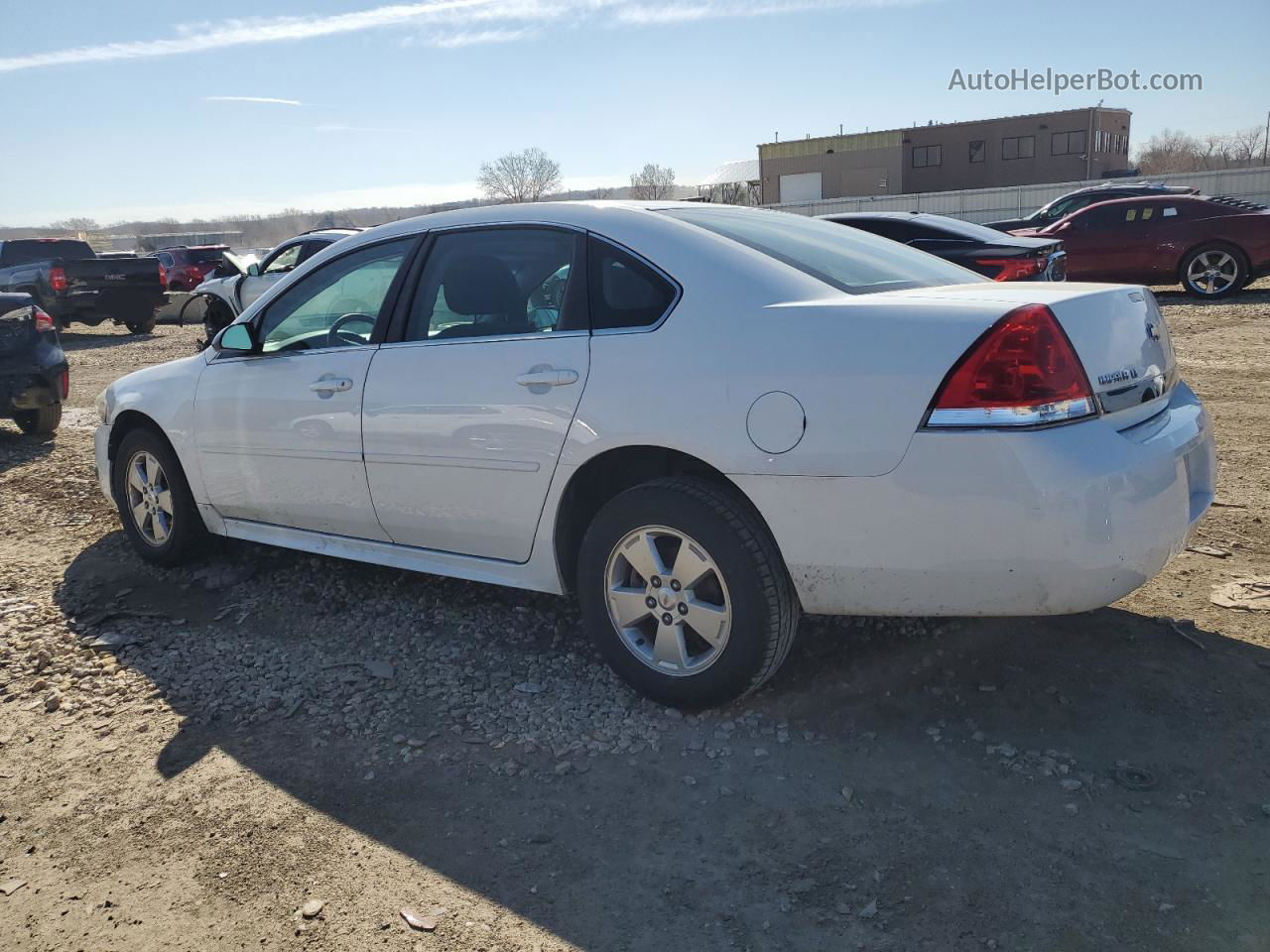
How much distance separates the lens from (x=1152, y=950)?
227 cm

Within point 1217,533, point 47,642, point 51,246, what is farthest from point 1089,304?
point 51,246

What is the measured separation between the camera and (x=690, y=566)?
10.8 ft

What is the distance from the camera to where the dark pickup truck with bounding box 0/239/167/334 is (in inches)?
689

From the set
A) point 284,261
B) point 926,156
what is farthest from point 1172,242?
point 926,156

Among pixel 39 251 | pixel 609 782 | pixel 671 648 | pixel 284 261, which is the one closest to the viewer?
pixel 609 782

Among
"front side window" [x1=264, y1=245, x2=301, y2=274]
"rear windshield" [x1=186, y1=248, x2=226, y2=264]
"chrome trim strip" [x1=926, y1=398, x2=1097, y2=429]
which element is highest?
"rear windshield" [x1=186, y1=248, x2=226, y2=264]

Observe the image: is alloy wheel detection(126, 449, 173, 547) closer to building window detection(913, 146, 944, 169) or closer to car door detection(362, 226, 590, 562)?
car door detection(362, 226, 590, 562)

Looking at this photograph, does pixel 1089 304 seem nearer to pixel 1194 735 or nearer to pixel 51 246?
pixel 1194 735

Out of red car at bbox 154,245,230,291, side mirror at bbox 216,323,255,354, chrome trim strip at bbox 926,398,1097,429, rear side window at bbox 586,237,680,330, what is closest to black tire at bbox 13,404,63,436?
side mirror at bbox 216,323,255,354

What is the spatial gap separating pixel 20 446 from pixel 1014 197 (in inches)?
1240

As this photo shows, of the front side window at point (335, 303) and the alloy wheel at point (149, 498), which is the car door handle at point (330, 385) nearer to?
the front side window at point (335, 303)

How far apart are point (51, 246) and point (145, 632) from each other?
20.2 meters

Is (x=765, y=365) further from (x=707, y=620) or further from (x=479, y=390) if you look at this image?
(x=479, y=390)

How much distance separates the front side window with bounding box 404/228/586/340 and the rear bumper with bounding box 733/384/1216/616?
103 cm
